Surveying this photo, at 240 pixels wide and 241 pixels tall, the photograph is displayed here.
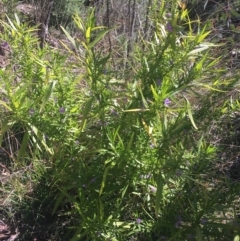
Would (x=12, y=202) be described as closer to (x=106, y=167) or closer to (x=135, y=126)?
(x=106, y=167)

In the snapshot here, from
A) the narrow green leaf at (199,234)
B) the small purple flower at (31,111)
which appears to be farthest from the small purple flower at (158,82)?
the narrow green leaf at (199,234)

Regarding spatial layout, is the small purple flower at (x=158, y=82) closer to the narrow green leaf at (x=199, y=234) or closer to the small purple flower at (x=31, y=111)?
the small purple flower at (x=31, y=111)

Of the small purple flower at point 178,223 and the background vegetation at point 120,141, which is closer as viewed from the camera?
the background vegetation at point 120,141

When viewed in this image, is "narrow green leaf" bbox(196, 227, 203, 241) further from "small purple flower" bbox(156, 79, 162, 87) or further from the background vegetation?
"small purple flower" bbox(156, 79, 162, 87)

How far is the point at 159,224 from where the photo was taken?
6.96 feet

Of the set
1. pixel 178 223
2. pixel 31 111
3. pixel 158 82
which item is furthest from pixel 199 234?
pixel 31 111

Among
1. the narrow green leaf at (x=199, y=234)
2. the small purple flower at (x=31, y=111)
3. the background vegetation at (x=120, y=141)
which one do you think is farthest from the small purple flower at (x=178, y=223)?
the small purple flower at (x=31, y=111)

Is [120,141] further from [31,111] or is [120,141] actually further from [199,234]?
[199,234]

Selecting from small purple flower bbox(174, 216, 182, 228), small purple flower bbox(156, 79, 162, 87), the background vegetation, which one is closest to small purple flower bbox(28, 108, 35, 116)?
the background vegetation

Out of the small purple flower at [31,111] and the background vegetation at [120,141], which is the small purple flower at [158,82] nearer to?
the background vegetation at [120,141]

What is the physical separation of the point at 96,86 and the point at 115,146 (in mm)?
261

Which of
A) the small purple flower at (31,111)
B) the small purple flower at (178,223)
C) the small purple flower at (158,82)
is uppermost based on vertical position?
the small purple flower at (31,111)

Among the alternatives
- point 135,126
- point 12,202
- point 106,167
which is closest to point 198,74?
point 135,126

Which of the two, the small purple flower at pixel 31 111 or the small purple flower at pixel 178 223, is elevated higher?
the small purple flower at pixel 31 111
